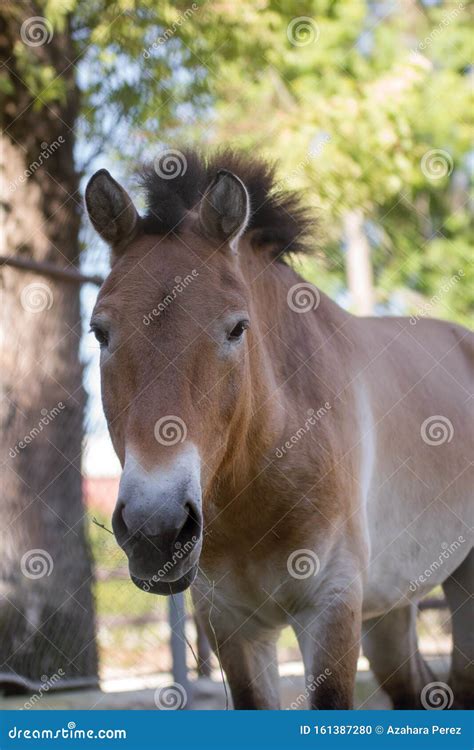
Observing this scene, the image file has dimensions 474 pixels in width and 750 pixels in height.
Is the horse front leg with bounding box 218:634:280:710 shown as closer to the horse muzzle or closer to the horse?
the horse

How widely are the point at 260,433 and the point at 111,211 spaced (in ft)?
3.61

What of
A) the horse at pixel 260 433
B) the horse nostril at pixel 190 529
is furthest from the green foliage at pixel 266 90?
the horse nostril at pixel 190 529

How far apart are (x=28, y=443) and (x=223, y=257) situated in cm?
333

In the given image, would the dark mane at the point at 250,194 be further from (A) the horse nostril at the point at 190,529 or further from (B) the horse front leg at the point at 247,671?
(B) the horse front leg at the point at 247,671

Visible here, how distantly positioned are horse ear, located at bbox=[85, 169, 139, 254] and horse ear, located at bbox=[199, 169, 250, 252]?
0.30m

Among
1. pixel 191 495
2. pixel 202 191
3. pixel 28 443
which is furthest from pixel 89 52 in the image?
pixel 191 495

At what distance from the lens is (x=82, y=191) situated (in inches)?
275

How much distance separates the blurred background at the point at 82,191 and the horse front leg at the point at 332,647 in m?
1.80

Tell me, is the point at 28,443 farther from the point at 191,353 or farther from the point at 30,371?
the point at 191,353

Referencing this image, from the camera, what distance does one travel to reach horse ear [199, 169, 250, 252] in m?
3.80

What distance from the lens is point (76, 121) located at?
296 inches

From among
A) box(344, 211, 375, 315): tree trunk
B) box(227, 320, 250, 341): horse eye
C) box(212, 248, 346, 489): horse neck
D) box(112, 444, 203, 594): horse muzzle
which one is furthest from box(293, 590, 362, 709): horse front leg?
box(344, 211, 375, 315): tree trunk

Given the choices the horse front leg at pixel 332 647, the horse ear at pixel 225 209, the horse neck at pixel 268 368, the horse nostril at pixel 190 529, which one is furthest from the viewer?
the horse front leg at pixel 332 647

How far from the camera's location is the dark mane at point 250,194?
398 centimetres
